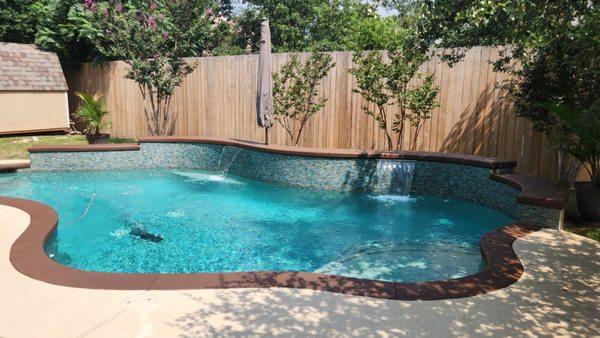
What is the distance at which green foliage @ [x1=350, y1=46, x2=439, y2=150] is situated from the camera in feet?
29.4

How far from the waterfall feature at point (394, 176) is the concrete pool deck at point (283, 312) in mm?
4554

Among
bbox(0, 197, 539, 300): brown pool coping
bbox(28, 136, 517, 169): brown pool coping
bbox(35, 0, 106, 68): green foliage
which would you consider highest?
bbox(35, 0, 106, 68): green foliage

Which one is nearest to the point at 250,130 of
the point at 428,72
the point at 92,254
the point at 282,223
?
the point at 428,72

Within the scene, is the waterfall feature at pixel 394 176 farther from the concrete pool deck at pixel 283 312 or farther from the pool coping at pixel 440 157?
the concrete pool deck at pixel 283 312

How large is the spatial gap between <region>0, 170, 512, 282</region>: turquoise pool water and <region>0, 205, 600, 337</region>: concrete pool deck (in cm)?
122

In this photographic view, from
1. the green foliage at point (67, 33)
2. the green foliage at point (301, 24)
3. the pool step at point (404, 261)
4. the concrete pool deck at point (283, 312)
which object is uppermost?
the green foliage at point (301, 24)

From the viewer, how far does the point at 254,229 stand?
621 cm

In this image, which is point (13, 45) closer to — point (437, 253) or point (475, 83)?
point (475, 83)

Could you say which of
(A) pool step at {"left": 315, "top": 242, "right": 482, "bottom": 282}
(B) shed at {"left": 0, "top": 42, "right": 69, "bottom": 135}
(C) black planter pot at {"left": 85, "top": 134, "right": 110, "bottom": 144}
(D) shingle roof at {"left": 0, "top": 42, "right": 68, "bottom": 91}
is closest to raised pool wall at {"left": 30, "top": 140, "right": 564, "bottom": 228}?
(A) pool step at {"left": 315, "top": 242, "right": 482, "bottom": 282}

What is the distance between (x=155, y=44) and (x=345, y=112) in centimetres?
613

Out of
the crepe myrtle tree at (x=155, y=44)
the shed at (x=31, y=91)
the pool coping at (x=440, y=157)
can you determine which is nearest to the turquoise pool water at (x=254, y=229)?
the pool coping at (x=440, y=157)

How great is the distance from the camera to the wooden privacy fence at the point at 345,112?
28.1 feet

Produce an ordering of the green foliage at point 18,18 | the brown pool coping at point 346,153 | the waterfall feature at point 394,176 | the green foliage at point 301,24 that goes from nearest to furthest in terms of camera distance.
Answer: the brown pool coping at point 346,153 < the waterfall feature at point 394,176 < the green foliage at point 18,18 < the green foliage at point 301,24

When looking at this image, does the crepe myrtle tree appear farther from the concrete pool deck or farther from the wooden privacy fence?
the concrete pool deck
